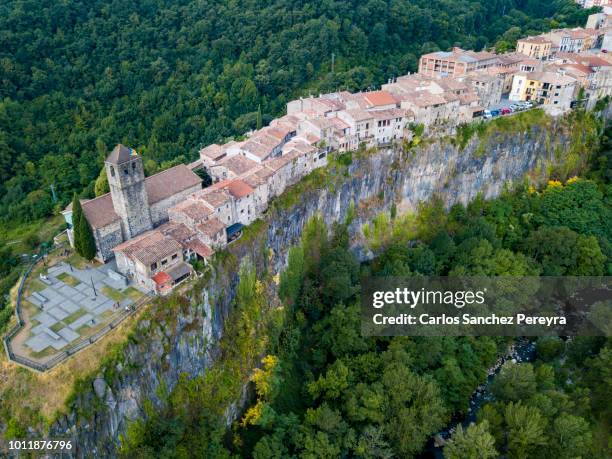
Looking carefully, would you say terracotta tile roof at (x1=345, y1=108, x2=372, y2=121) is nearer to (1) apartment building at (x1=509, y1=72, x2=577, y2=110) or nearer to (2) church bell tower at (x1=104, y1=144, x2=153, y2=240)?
(2) church bell tower at (x1=104, y1=144, x2=153, y2=240)

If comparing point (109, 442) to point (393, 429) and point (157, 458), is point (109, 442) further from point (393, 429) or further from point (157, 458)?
point (393, 429)

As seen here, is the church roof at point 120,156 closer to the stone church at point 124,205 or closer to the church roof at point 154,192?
the stone church at point 124,205

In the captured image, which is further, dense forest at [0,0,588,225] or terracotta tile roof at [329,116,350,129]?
dense forest at [0,0,588,225]

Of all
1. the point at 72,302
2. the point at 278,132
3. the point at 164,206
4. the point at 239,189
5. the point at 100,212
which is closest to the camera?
the point at 72,302

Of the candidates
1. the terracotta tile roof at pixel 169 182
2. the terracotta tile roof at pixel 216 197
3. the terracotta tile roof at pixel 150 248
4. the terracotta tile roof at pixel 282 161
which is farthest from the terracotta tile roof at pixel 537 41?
the terracotta tile roof at pixel 150 248

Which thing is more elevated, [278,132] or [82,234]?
[278,132]

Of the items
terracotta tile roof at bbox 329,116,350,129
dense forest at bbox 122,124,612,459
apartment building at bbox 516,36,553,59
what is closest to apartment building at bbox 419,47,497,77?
apartment building at bbox 516,36,553,59

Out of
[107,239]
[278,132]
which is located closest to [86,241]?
[107,239]

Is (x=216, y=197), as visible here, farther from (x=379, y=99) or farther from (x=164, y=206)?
(x=379, y=99)
